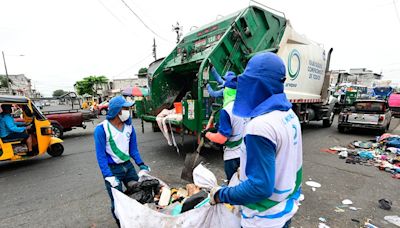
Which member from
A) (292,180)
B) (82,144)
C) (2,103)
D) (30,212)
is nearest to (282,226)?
(292,180)

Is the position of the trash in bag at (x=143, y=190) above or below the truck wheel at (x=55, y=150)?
above

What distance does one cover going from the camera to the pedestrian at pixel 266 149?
0.91m

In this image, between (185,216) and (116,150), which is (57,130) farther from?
(185,216)

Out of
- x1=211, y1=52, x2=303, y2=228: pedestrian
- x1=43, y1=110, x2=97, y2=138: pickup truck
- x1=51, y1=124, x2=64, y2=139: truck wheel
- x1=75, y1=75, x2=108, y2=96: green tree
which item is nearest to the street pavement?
x1=211, y1=52, x2=303, y2=228: pedestrian

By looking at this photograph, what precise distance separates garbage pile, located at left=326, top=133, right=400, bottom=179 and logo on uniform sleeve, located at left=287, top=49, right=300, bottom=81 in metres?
2.28

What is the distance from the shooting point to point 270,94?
39.9 inches

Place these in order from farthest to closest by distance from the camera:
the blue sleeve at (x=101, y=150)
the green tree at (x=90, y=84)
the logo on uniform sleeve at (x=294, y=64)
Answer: the green tree at (x=90, y=84), the logo on uniform sleeve at (x=294, y=64), the blue sleeve at (x=101, y=150)

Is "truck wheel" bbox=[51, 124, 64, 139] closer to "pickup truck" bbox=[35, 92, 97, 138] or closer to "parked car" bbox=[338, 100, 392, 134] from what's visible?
"pickup truck" bbox=[35, 92, 97, 138]

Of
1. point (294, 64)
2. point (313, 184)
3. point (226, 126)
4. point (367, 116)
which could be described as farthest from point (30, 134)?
point (367, 116)

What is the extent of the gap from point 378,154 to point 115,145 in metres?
5.85

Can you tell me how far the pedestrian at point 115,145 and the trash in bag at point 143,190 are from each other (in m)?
0.12

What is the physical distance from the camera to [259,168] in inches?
35.6

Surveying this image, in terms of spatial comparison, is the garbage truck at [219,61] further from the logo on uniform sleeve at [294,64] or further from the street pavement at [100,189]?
the street pavement at [100,189]

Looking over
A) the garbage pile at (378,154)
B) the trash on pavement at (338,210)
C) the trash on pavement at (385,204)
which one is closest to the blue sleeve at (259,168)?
the trash on pavement at (338,210)
